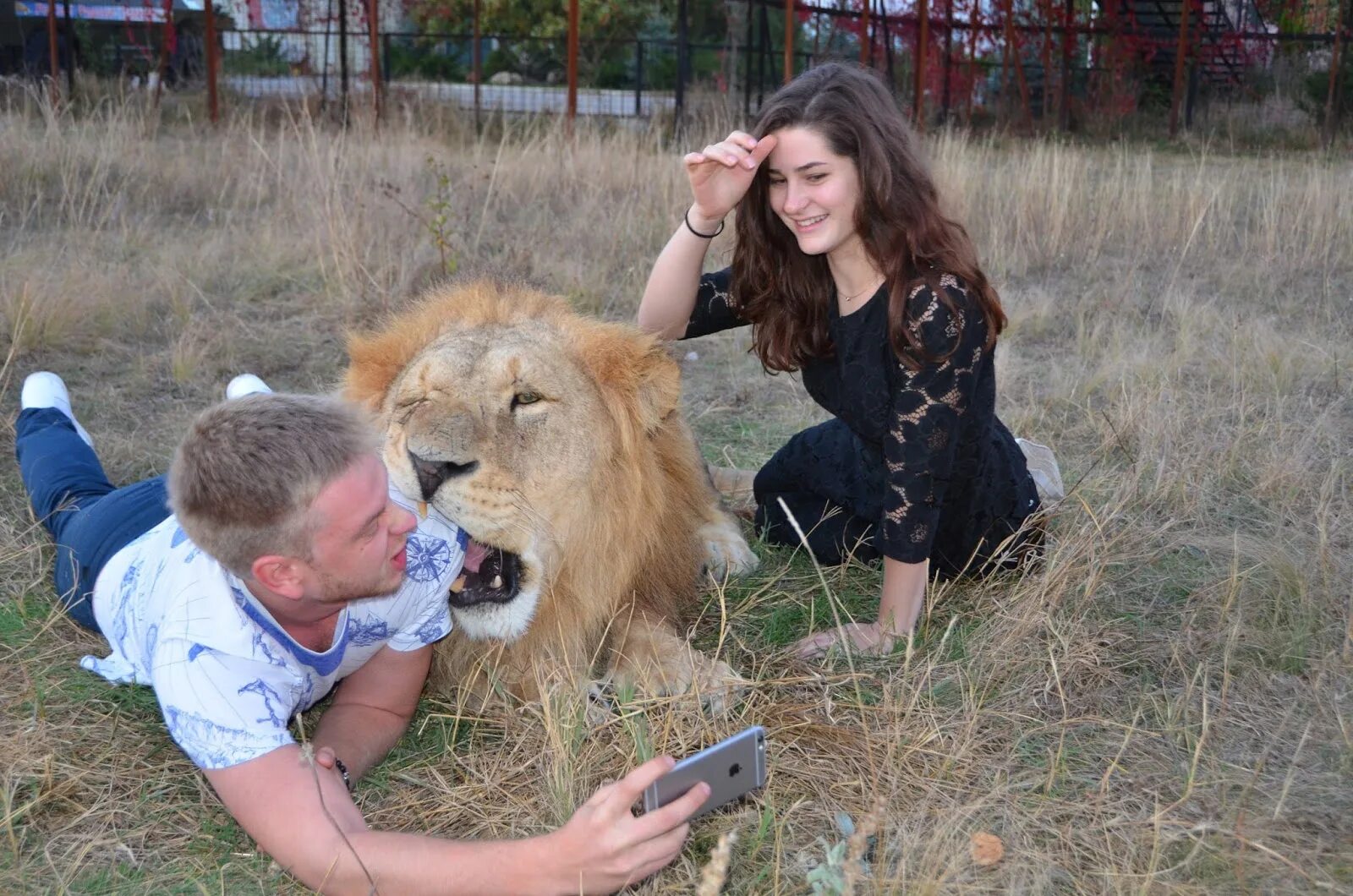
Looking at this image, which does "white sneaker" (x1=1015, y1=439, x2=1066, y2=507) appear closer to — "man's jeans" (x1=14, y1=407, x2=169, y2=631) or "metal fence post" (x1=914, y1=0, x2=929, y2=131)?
"man's jeans" (x1=14, y1=407, x2=169, y2=631)

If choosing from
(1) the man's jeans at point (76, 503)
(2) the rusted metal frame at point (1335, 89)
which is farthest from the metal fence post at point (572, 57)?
(2) the rusted metal frame at point (1335, 89)

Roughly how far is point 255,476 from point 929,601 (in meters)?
1.51

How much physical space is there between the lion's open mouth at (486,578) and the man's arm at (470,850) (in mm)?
514

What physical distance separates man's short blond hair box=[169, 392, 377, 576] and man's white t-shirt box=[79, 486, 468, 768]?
0.15 metres

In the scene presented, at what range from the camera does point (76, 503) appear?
294 centimetres

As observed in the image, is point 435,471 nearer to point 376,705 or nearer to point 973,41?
point 376,705

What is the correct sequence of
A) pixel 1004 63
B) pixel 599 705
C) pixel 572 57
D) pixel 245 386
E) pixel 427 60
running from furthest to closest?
pixel 427 60 → pixel 1004 63 → pixel 572 57 → pixel 245 386 → pixel 599 705

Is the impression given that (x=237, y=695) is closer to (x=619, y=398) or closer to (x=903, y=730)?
(x=619, y=398)

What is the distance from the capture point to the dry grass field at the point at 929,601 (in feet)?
6.53

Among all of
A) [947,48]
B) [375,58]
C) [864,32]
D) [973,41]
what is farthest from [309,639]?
[973,41]

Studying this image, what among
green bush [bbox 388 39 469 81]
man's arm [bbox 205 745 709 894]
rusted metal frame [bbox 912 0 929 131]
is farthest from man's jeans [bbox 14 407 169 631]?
green bush [bbox 388 39 469 81]

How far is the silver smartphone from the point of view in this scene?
179cm

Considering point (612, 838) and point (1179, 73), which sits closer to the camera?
point (612, 838)

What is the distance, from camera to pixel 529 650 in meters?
2.35
